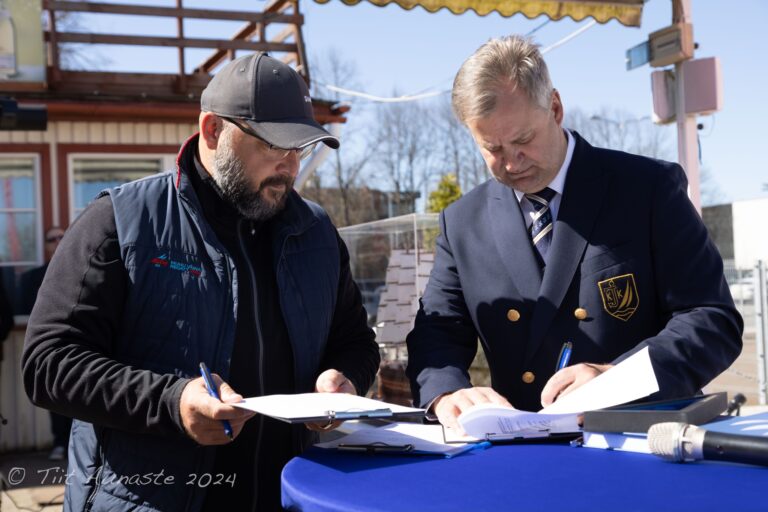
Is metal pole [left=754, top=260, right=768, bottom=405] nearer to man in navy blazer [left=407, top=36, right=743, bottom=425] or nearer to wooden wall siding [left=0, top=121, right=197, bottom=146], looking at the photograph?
wooden wall siding [left=0, top=121, right=197, bottom=146]

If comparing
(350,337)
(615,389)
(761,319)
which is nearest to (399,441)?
(615,389)

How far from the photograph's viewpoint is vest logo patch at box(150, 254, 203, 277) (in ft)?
A: 7.04

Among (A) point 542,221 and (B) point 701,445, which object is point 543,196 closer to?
(A) point 542,221

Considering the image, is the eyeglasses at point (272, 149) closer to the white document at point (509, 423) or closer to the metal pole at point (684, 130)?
the white document at point (509, 423)

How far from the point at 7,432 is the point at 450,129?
39.3 metres

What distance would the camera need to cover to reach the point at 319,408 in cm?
180

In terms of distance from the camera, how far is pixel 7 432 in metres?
8.43

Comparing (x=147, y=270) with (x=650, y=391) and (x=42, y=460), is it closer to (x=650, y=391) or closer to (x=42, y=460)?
(x=650, y=391)

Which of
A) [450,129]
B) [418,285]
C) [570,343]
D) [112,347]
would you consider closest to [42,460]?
[418,285]

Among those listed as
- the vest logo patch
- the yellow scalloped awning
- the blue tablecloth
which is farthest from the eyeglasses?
the yellow scalloped awning

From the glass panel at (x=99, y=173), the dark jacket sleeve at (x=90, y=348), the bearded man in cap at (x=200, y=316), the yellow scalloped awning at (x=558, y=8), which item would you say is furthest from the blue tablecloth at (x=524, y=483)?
the glass panel at (x=99, y=173)

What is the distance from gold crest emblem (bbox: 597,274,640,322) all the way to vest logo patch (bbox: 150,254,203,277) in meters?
1.10

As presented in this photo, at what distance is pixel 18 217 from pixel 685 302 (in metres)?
7.97

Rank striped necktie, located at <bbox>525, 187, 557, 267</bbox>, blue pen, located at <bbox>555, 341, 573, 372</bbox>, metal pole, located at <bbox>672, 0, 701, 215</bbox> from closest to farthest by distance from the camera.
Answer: blue pen, located at <bbox>555, 341, 573, 372</bbox> < striped necktie, located at <bbox>525, 187, 557, 267</bbox> < metal pole, located at <bbox>672, 0, 701, 215</bbox>
